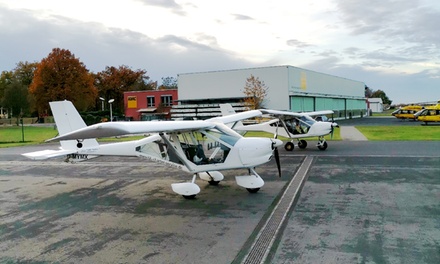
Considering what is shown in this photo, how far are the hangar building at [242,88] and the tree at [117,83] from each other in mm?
33286

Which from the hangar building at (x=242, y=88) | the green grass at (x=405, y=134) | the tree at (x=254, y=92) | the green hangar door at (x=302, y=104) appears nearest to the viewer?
the green grass at (x=405, y=134)

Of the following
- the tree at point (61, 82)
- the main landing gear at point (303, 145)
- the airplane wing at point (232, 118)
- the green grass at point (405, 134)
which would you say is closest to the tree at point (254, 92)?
the green grass at point (405, 134)

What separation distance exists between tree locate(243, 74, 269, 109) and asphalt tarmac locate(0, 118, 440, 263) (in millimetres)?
30244

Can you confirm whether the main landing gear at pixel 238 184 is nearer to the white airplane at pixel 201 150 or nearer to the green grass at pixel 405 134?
the white airplane at pixel 201 150

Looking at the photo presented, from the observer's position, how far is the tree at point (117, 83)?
272ft

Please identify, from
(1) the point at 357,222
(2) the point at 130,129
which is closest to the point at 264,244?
(1) the point at 357,222

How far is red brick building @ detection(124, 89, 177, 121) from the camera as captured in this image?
59.9 meters

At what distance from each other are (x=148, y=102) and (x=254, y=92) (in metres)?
23.2

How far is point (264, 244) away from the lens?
6113 mm

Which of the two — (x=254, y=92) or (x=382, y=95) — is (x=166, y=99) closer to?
(x=254, y=92)

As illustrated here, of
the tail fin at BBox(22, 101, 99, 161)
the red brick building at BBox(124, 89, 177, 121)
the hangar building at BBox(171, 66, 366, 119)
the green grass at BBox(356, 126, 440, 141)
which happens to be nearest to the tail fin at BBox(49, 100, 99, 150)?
the tail fin at BBox(22, 101, 99, 161)

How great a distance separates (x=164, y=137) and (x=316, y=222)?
4536 mm

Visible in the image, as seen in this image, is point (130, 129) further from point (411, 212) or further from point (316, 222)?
point (411, 212)

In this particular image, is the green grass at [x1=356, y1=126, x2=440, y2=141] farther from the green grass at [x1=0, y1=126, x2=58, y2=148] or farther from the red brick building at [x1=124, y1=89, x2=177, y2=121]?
the red brick building at [x1=124, y1=89, x2=177, y2=121]
